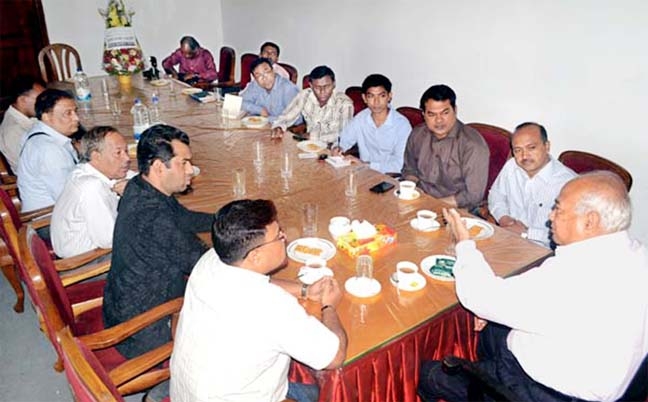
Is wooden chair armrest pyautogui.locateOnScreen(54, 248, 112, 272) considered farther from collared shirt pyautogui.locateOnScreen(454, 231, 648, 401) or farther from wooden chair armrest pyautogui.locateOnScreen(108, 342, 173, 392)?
collared shirt pyautogui.locateOnScreen(454, 231, 648, 401)

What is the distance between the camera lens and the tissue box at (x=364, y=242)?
6.65 feet

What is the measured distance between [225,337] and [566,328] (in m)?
0.99

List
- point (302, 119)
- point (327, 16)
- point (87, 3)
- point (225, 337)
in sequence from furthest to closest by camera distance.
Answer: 1. point (87, 3)
2. point (327, 16)
3. point (302, 119)
4. point (225, 337)

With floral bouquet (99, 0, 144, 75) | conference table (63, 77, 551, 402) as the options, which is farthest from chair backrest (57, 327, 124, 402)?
floral bouquet (99, 0, 144, 75)

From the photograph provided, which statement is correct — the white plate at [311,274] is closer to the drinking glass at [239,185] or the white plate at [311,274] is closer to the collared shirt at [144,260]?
the collared shirt at [144,260]

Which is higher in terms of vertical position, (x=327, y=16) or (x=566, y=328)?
(x=327, y=16)

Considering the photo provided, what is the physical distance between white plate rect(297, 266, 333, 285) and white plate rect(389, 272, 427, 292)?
0.25 meters

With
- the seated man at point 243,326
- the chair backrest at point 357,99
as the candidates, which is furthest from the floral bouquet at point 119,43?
the seated man at point 243,326

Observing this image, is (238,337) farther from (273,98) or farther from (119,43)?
(119,43)

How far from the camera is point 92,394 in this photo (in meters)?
1.09

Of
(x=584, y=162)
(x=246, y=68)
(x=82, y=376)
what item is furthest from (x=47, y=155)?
(x=246, y=68)

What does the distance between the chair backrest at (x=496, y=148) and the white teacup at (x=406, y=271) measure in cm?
149

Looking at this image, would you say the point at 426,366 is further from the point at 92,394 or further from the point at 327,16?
the point at 327,16

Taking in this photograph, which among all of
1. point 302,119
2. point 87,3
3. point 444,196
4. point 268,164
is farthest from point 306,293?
point 87,3
